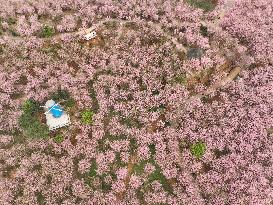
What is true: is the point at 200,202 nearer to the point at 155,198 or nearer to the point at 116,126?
the point at 155,198

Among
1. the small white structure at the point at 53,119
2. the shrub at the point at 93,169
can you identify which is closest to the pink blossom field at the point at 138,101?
the shrub at the point at 93,169

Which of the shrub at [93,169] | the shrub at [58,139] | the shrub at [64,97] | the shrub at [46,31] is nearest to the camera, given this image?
the shrub at [93,169]

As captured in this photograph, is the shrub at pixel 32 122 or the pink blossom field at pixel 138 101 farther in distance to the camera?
the shrub at pixel 32 122

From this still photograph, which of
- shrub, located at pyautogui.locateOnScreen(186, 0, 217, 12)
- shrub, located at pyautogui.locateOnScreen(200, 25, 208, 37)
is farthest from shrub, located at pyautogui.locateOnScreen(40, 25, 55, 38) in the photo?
shrub, located at pyautogui.locateOnScreen(200, 25, 208, 37)

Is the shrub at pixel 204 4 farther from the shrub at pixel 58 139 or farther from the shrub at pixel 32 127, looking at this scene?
the shrub at pixel 32 127

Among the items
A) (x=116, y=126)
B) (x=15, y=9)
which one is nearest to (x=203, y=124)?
(x=116, y=126)

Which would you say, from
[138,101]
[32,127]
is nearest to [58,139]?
[32,127]

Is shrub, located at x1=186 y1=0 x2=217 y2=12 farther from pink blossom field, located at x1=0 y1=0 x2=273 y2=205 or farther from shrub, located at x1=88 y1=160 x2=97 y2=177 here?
shrub, located at x1=88 y1=160 x2=97 y2=177
